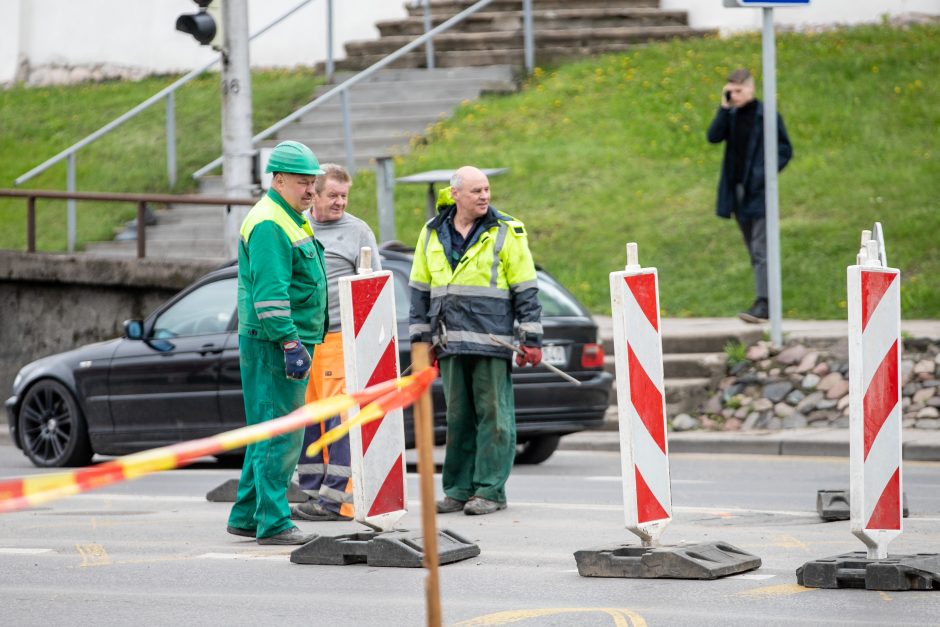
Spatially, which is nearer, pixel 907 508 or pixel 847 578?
pixel 847 578

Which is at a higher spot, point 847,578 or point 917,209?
point 917,209

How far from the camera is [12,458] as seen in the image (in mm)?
14945

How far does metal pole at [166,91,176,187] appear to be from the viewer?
23516 mm

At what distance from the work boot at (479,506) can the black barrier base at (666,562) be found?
2.12 meters

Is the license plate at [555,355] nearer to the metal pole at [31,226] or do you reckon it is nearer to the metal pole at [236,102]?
the metal pole at [236,102]

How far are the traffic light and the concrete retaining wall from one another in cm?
295

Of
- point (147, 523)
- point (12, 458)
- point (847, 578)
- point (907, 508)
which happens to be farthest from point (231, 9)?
point (847, 578)

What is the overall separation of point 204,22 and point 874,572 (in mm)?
10098

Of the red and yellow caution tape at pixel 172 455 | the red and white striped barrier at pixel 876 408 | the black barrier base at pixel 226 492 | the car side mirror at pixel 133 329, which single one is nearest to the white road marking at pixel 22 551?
the black barrier base at pixel 226 492

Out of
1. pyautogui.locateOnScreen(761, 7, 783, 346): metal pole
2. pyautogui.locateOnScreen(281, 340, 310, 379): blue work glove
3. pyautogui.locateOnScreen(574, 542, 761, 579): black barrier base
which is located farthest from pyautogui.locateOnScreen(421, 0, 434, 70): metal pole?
pyautogui.locateOnScreen(574, 542, 761, 579): black barrier base

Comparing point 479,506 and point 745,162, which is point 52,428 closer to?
point 479,506

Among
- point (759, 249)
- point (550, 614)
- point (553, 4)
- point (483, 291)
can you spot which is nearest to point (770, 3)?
point (759, 249)

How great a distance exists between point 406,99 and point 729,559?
60.8 ft

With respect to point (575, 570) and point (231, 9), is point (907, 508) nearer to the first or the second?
point (575, 570)
